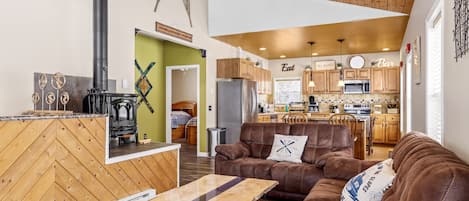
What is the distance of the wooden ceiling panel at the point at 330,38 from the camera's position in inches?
225

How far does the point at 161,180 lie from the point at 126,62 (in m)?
1.70

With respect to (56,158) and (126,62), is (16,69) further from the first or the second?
(126,62)

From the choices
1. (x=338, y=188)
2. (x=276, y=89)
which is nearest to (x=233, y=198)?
(x=338, y=188)

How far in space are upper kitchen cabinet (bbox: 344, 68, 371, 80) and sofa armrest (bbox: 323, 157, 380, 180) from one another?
6.10 m

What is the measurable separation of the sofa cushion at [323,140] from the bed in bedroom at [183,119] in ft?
16.0

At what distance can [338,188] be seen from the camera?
267 centimetres

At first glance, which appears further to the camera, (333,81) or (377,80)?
(333,81)

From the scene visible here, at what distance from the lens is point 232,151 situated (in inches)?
156

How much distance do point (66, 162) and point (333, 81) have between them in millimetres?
7391

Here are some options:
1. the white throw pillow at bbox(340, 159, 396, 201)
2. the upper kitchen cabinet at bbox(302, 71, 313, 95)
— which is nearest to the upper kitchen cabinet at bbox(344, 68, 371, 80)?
the upper kitchen cabinet at bbox(302, 71, 313, 95)

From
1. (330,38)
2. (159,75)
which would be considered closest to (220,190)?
(159,75)

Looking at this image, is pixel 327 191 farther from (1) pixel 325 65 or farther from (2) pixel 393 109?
(1) pixel 325 65

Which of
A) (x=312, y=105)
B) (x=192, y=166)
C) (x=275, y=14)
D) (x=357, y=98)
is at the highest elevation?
(x=275, y=14)

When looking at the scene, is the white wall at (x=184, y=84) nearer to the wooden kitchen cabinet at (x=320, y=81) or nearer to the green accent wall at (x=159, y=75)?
the green accent wall at (x=159, y=75)
